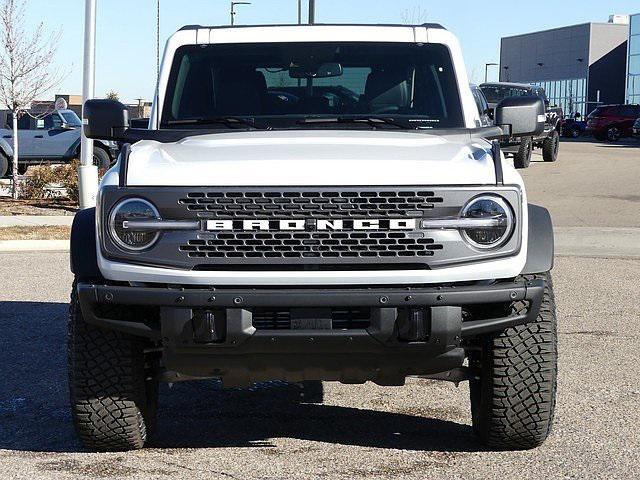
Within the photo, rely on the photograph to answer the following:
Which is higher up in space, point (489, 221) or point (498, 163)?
point (498, 163)

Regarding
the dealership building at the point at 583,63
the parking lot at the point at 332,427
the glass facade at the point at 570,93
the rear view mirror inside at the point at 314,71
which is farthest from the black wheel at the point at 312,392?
the glass facade at the point at 570,93

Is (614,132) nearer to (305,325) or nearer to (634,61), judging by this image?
(634,61)

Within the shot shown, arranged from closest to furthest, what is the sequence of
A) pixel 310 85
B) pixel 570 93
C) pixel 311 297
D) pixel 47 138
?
pixel 311 297 < pixel 310 85 < pixel 47 138 < pixel 570 93

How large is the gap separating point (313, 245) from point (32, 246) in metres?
11.0

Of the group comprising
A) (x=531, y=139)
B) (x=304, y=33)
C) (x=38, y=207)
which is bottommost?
(x=38, y=207)

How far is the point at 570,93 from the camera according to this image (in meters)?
110

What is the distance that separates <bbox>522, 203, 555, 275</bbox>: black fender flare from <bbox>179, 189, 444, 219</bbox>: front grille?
503mm

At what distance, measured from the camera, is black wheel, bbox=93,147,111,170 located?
25.2 meters

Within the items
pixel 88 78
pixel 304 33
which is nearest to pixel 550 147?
pixel 88 78

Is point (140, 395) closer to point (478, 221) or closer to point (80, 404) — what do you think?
point (80, 404)

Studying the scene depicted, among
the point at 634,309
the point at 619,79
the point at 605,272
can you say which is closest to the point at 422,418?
the point at 634,309

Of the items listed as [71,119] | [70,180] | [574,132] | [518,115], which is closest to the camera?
[518,115]

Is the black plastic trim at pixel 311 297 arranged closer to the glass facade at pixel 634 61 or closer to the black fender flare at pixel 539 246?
the black fender flare at pixel 539 246

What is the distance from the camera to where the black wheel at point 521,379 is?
17.6 ft
